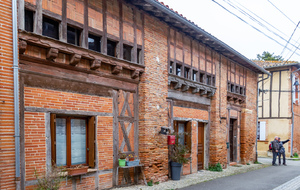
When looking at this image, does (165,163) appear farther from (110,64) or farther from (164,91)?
(110,64)

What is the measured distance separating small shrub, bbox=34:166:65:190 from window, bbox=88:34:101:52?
3.26 m

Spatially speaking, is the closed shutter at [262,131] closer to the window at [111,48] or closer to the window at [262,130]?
the window at [262,130]

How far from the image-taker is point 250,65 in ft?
54.7

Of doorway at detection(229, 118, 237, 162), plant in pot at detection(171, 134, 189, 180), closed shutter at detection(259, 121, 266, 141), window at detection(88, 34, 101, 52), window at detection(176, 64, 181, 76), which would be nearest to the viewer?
window at detection(88, 34, 101, 52)

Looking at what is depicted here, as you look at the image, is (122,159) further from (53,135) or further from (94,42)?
(94,42)

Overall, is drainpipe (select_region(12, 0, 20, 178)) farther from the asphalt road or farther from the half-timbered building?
the asphalt road

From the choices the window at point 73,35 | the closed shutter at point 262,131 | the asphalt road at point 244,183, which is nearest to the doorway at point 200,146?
the asphalt road at point 244,183

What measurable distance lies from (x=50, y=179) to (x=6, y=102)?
73.9 inches

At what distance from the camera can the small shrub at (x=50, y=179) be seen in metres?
5.95

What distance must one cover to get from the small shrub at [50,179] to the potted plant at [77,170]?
0.27 meters

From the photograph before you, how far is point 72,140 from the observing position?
719 cm

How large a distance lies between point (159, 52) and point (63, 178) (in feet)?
17.3

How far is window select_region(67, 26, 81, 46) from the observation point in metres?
7.14

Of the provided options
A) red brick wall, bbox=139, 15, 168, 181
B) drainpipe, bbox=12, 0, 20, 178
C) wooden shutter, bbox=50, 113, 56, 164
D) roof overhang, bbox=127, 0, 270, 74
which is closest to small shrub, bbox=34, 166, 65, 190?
wooden shutter, bbox=50, 113, 56, 164
